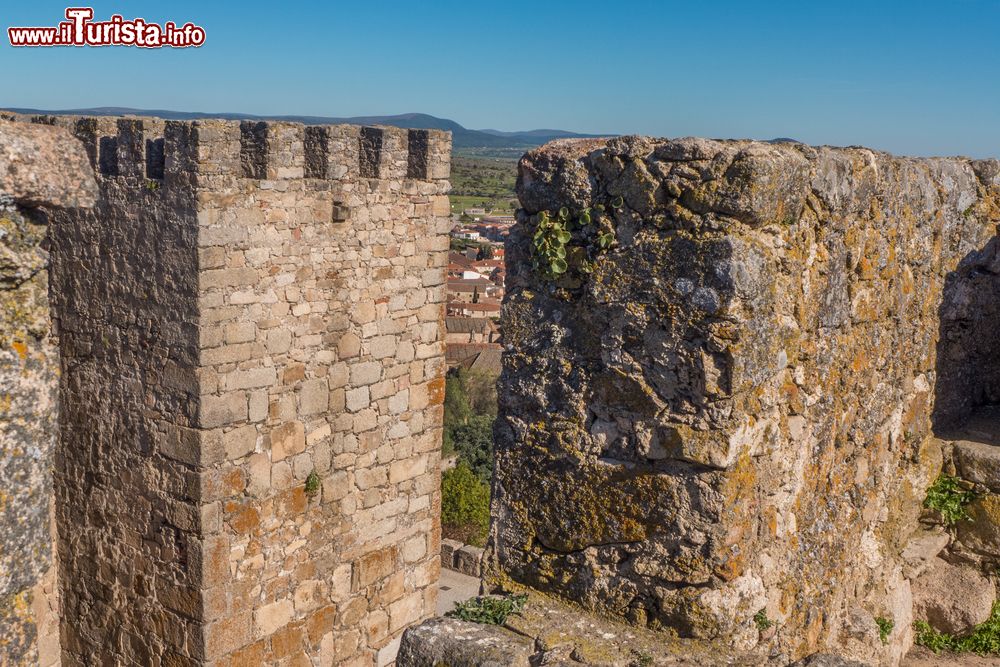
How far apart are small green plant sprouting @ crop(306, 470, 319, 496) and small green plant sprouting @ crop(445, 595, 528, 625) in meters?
4.02

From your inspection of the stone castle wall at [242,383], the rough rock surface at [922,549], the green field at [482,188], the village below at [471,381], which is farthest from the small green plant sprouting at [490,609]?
the green field at [482,188]

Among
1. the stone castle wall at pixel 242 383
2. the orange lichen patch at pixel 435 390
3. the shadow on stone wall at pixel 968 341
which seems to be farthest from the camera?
the orange lichen patch at pixel 435 390

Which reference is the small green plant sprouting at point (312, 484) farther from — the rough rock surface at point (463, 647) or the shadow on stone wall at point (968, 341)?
the rough rock surface at point (463, 647)

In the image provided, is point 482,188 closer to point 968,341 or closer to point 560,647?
point 968,341

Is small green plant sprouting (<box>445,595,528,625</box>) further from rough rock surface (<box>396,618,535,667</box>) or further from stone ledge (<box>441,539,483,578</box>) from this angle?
stone ledge (<box>441,539,483,578</box>)

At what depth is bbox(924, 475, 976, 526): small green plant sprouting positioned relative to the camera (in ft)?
15.5

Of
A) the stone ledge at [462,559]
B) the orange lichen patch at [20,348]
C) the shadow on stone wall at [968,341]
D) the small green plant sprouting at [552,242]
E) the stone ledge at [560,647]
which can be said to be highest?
the small green plant sprouting at [552,242]

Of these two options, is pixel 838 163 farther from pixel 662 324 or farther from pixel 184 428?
pixel 184 428

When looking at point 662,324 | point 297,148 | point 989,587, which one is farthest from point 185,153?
point 989,587

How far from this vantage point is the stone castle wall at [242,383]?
6.27 m

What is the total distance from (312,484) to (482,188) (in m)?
98.7

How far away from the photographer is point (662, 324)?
2979mm

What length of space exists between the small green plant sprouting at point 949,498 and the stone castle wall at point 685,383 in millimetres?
1267

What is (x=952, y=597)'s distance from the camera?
464cm
